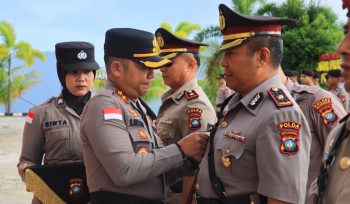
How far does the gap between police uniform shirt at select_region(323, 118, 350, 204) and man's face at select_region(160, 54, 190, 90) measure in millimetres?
2293

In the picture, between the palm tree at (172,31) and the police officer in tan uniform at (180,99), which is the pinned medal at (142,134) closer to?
the police officer in tan uniform at (180,99)

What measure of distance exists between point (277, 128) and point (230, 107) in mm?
396

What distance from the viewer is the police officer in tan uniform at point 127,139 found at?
95.1 inches

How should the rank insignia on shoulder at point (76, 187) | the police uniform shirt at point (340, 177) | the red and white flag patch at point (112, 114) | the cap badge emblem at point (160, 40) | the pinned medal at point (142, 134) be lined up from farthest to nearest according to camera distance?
1. the cap badge emblem at point (160, 40)
2. the rank insignia on shoulder at point (76, 187)
3. the pinned medal at point (142, 134)
4. the red and white flag patch at point (112, 114)
5. the police uniform shirt at point (340, 177)

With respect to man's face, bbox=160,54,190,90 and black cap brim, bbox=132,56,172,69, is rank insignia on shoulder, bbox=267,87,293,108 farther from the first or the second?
man's face, bbox=160,54,190,90

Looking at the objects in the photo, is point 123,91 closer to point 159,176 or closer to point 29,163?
point 159,176

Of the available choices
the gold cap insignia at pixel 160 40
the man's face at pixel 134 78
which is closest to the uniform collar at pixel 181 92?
the gold cap insignia at pixel 160 40

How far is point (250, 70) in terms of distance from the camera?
7.86 ft

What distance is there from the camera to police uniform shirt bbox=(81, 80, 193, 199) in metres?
2.40

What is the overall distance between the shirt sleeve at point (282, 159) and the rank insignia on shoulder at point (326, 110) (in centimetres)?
157

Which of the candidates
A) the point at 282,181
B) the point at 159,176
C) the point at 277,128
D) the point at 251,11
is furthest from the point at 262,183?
the point at 251,11

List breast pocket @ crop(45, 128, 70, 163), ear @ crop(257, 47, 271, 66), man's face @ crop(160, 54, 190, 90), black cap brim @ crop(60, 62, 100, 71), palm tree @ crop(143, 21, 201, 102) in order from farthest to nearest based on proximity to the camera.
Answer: palm tree @ crop(143, 21, 201, 102)
man's face @ crop(160, 54, 190, 90)
black cap brim @ crop(60, 62, 100, 71)
breast pocket @ crop(45, 128, 70, 163)
ear @ crop(257, 47, 271, 66)

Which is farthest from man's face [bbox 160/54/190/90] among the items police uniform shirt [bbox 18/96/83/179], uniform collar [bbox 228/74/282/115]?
uniform collar [bbox 228/74/282/115]

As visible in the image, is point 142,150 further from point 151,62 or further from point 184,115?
point 184,115
